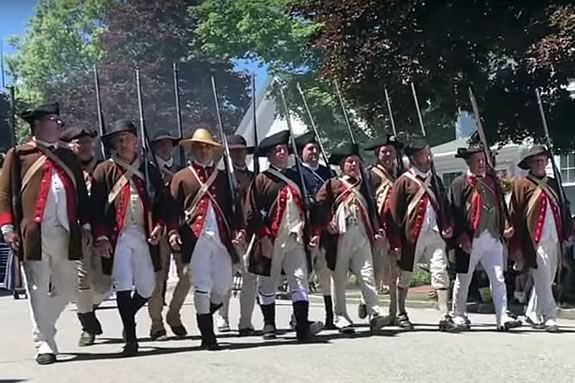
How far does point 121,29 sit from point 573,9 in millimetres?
38228

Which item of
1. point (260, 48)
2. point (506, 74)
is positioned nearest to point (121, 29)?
point (260, 48)

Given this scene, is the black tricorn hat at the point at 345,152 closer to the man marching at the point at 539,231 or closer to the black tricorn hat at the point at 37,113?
the man marching at the point at 539,231

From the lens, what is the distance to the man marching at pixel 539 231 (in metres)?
11.2

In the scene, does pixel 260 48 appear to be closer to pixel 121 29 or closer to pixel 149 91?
pixel 149 91

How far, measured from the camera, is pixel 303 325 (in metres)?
10.1

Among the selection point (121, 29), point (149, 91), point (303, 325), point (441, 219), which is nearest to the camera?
point (303, 325)

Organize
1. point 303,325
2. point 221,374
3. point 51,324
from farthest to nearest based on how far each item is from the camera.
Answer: point 303,325
point 51,324
point 221,374

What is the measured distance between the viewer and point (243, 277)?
11.4 metres

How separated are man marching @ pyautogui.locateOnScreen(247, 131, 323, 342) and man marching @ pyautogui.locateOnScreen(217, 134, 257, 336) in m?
0.25

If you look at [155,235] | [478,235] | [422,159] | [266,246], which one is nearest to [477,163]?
[422,159]

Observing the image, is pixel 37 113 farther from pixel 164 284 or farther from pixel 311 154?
pixel 311 154

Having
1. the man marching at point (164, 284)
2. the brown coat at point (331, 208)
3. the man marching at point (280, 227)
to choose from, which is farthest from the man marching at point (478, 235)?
the man marching at point (164, 284)

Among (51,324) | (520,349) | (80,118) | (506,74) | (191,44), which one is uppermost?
(191,44)

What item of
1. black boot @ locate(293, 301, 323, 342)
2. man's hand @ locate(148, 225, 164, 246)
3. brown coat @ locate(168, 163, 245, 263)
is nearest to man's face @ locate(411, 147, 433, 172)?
black boot @ locate(293, 301, 323, 342)
